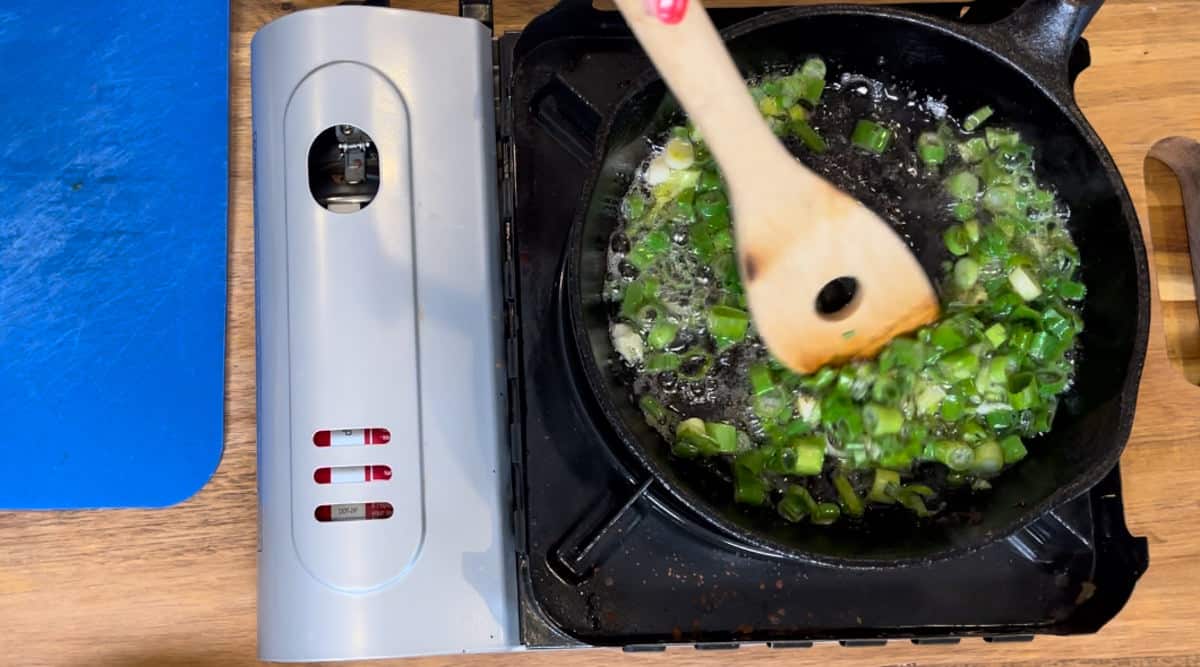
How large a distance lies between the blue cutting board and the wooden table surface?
0.03m

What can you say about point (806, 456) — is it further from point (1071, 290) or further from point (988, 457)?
point (1071, 290)

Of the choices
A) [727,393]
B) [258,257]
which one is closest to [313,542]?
[258,257]

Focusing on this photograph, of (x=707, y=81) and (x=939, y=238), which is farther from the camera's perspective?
(x=939, y=238)

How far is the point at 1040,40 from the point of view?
823 mm

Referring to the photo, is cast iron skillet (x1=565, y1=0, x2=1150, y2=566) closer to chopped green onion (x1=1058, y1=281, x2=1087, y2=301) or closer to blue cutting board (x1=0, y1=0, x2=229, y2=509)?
chopped green onion (x1=1058, y1=281, x2=1087, y2=301)

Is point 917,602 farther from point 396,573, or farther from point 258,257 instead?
point 258,257

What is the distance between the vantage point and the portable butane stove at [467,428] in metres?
0.84

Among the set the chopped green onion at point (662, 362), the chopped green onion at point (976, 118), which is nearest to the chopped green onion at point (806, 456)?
the chopped green onion at point (662, 362)

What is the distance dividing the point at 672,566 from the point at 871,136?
0.42m

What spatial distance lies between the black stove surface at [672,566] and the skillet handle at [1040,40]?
0.24ft

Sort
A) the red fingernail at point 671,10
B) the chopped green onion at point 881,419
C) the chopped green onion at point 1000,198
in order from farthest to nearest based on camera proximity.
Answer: the chopped green onion at point 1000,198 < the chopped green onion at point 881,419 < the red fingernail at point 671,10

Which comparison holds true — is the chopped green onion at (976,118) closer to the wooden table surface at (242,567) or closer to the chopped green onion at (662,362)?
the wooden table surface at (242,567)

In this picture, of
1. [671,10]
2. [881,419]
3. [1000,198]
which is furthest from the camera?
[1000,198]

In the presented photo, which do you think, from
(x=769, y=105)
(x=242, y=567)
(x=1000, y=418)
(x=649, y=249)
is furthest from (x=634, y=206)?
(x=242, y=567)
